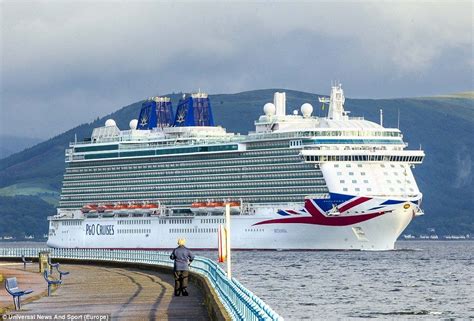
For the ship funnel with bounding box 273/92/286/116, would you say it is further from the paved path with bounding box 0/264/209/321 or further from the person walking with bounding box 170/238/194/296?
the person walking with bounding box 170/238/194/296

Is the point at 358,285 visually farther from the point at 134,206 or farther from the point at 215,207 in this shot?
the point at 134,206

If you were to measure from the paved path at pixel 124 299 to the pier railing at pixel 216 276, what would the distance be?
31.9 inches

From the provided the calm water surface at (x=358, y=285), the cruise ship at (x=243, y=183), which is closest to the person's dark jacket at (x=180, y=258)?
the calm water surface at (x=358, y=285)

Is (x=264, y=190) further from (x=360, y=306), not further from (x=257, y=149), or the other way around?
(x=360, y=306)

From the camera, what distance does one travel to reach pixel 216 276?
40.7 m

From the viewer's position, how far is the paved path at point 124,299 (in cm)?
3512

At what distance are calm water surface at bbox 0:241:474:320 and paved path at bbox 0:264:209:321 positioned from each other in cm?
615

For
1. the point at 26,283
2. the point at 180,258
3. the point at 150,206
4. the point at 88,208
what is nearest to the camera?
the point at 180,258

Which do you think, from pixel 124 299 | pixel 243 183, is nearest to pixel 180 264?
pixel 124 299

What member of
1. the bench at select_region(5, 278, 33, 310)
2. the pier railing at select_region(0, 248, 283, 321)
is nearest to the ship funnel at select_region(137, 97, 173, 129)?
the pier railing at select_region(0, 248, 283, 321)

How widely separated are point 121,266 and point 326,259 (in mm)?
41495

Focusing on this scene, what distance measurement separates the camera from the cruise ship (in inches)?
4776

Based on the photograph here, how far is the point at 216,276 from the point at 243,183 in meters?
93.2

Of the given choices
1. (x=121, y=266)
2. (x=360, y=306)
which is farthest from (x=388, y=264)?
(x=360, y=306)
